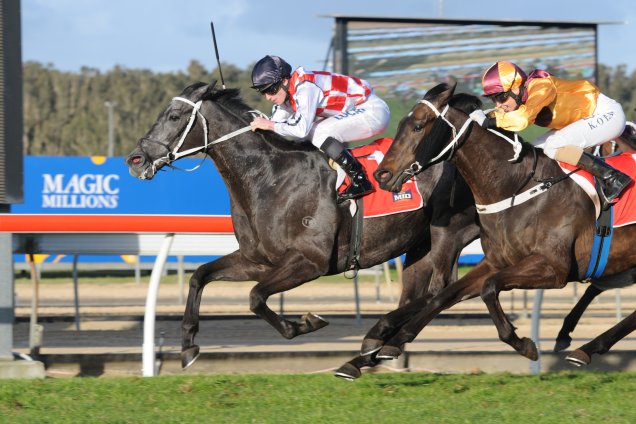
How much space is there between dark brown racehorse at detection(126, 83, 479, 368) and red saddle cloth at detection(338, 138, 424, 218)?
0.05m

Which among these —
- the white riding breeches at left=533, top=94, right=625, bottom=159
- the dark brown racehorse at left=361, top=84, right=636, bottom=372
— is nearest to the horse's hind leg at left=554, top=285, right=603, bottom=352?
the dark brown racehorse at left=361, top=84, right=636, bottom=372

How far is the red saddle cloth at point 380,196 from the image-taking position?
19.2 feet

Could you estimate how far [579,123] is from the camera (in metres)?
5.50

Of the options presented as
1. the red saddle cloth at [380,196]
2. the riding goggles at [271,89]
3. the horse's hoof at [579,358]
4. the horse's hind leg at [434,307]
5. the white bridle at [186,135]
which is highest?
the riding goggles at [271,89]

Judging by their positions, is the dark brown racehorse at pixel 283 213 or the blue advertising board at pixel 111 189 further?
the blue advertising board at pixel 111 189

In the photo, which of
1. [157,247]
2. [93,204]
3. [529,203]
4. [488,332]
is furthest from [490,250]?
[93,204]

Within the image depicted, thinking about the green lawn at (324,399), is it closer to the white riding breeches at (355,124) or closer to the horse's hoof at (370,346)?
the horse's hoof at (370,346)

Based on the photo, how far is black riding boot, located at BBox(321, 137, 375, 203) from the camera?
5707 millimetres

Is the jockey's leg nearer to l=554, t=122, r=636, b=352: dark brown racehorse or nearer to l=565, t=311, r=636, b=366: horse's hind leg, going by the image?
l=554, t=122, r=636, b=352: dark brown racehorse

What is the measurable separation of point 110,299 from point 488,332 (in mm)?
A: 4802

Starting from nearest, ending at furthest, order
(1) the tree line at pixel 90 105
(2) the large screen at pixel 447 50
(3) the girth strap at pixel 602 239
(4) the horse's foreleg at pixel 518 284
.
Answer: (4) the horse's foreleg at pixel 518 284 < (3) the girth strap at pixel 602 239 < (2) the large screen at pixel 447 50 < (1) the tree line at pixel 90 105

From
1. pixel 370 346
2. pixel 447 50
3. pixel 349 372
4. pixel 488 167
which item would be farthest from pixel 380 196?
A: pixel 447 50

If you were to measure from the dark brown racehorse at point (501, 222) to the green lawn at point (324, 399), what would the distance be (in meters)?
0.23

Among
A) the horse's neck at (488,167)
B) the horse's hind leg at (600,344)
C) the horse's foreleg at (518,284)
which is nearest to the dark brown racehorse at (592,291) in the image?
the horse's hind leg at (600,344)
